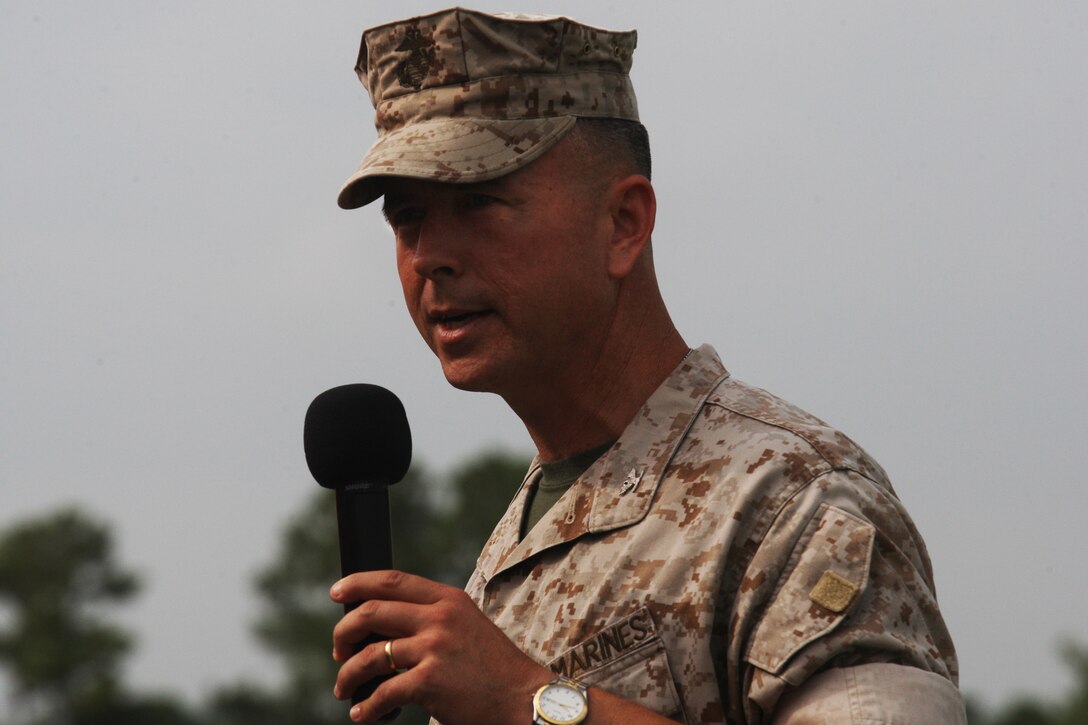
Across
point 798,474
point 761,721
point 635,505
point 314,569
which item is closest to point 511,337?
point 635,505

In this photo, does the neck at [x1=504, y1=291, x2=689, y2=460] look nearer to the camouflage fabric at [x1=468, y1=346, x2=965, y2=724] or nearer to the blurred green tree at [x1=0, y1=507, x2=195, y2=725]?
the camouflage fabric at [x1=468, y1=346, x2=965, y2=724]

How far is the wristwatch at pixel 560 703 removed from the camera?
4004 mm

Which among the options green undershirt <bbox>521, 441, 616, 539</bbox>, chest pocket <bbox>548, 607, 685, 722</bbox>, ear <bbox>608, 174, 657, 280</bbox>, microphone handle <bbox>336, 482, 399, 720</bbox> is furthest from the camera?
green undershirt <bbox>521, 441, 616, 539</bbox>

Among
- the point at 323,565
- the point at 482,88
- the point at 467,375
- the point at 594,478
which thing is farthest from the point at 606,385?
the point at 323,565

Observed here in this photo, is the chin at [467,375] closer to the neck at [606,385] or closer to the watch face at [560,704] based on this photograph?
the neck at [606,385]

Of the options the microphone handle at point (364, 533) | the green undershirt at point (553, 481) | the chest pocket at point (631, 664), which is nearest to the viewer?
the microphone handle at point (364, 533)

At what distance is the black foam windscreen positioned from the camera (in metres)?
4.36

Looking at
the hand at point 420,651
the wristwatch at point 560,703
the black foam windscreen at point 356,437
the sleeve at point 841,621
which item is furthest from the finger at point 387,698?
the sleeve at point 841,621

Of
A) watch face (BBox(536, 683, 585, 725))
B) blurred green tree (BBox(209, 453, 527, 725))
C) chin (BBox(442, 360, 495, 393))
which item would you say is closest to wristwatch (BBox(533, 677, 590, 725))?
watch face (BBox(536, 683, 585, 725))

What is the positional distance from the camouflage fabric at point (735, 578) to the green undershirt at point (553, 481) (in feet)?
0.40

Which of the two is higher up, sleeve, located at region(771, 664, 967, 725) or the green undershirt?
the green undershirt

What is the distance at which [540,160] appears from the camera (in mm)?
4676

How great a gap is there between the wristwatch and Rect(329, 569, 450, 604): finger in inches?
14.4

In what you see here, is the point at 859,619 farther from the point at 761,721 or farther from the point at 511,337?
the point at 511,337
